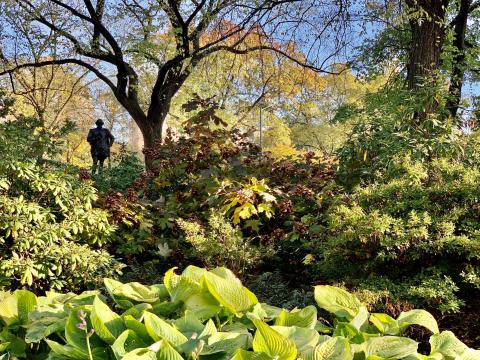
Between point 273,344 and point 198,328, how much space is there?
0.26 m

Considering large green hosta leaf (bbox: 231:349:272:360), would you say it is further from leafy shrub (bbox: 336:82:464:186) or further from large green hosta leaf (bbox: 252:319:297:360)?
leafy shrub (bbox: 336:82:464:186)

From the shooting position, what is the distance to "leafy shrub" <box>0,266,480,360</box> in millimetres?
1190

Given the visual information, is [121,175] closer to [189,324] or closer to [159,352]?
[189,324]

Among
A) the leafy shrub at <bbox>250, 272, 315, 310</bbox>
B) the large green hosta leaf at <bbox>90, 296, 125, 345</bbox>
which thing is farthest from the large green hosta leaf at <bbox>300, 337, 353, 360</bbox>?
the leafy shrub at <bbox>250, 272, 315, 310</bbox>

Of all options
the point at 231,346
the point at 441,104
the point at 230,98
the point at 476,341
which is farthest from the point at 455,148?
the point at 230,98

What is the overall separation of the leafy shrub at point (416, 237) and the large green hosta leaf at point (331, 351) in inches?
66.3

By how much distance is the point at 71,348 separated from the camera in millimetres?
1242

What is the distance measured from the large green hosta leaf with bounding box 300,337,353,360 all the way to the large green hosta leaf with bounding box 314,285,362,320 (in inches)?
15.2

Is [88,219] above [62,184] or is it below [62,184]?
below

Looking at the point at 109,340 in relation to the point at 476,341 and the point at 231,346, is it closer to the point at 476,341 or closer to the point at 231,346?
the point at 231,346

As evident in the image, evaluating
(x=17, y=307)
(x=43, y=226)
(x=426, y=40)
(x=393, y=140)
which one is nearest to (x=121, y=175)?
(x=426, y=40)

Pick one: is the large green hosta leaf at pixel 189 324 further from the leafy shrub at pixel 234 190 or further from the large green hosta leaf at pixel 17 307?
the leafy shrub at pixel 234 190

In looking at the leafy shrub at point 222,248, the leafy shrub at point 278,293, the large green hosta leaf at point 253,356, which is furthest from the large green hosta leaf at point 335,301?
the leafy shrub at point 222,248

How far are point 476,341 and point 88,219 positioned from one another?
266 centimetres
